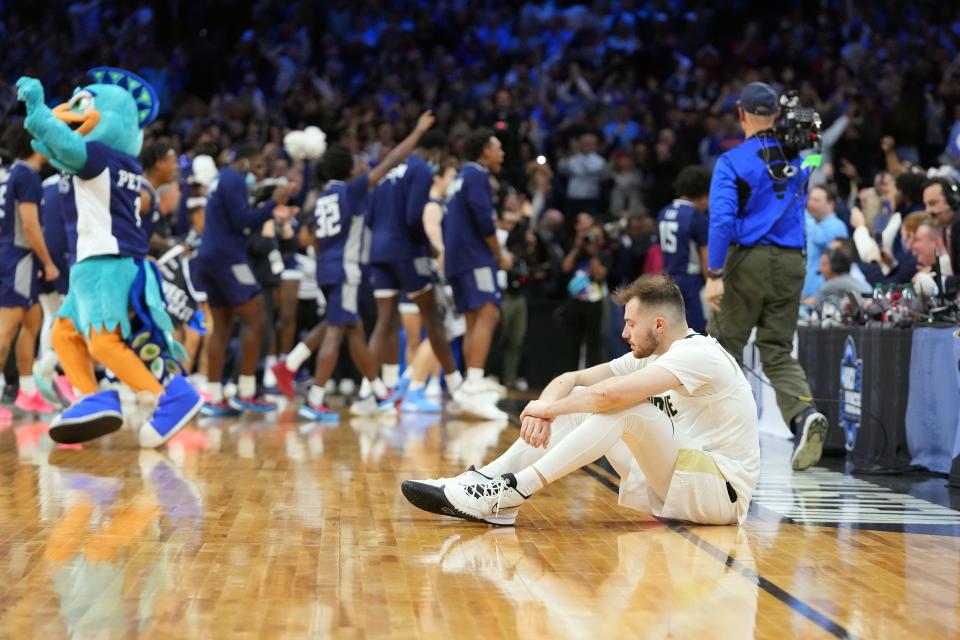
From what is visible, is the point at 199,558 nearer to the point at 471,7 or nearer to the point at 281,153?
the point at 281,153

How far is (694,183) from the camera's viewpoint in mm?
9781

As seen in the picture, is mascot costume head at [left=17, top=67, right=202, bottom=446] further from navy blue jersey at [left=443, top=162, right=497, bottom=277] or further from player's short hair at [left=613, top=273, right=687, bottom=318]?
player's short hair at [left=613, top=273, right=687, bottom=318]

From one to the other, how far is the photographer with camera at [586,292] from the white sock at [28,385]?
5.79 m

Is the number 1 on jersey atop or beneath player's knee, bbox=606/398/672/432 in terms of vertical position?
atop

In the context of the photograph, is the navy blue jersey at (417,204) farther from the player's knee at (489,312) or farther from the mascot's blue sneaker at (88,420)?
the mascot's blue sneaker at (88,420)

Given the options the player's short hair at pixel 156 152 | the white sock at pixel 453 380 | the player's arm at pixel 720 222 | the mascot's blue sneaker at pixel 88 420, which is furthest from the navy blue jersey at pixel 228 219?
the player's arm at pixel 720 222

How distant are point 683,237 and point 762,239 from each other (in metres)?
3.18

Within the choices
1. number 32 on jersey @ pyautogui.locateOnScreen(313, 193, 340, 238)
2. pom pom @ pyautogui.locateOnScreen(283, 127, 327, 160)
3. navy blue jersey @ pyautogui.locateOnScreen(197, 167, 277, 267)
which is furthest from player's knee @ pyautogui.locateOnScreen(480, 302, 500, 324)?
pom pom @ pyautogui.locateOnScreen(283, 127, 327, 160)

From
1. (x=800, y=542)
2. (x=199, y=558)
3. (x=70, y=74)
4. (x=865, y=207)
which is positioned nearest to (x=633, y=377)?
(x=800, y=542)

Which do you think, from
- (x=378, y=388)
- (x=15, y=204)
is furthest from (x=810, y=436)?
(x=15, y=204)

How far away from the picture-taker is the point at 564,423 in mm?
4637

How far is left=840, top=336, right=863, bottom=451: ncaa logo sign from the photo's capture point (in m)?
7.04

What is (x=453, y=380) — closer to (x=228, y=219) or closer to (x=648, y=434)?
(x=228, y=219)

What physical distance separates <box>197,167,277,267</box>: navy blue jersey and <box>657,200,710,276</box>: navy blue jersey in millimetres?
2945
